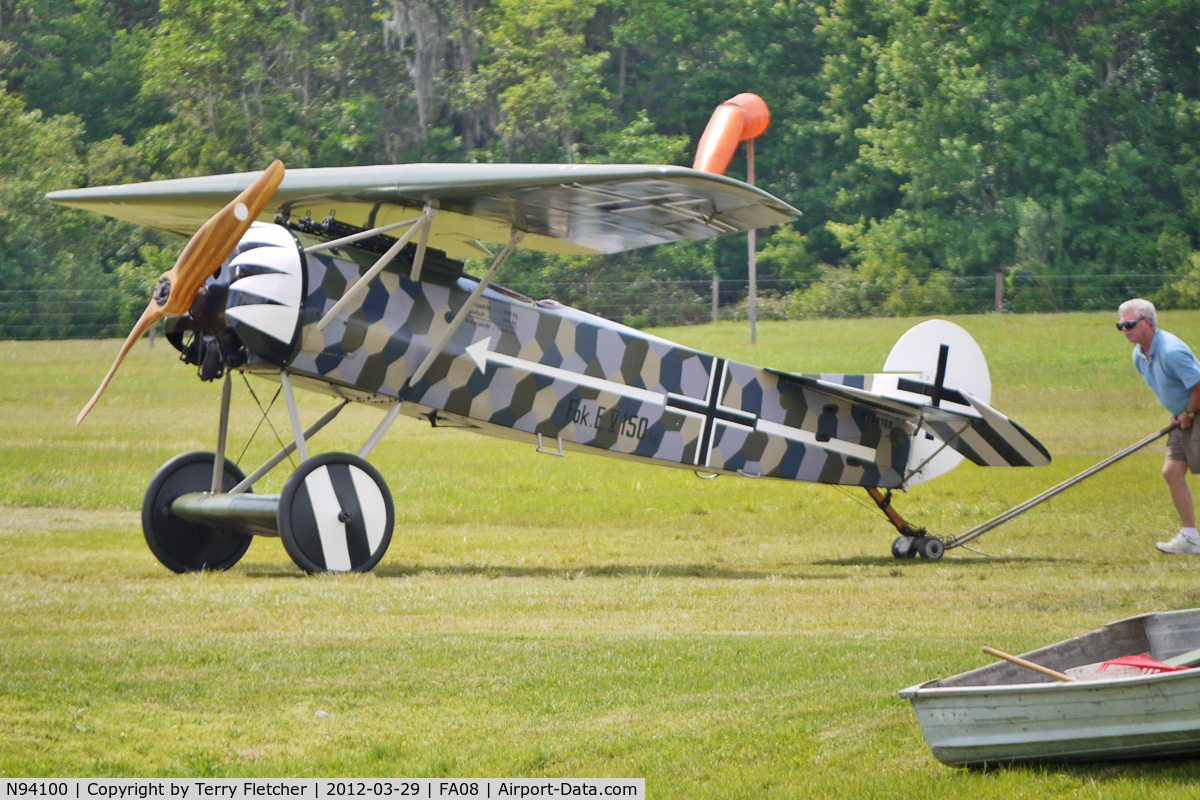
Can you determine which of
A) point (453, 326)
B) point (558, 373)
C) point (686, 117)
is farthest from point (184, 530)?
point (686, 117)

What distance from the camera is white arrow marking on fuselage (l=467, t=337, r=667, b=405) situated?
38.6ft

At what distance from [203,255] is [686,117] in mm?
40785

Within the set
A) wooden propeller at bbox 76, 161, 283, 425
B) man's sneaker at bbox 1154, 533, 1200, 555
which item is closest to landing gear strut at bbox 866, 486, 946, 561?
man's sneaker at bbox 1154, 533, 1200, 555

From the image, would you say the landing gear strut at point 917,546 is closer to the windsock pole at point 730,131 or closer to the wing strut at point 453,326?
the wing strut at point 453,326

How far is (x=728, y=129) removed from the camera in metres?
31.0

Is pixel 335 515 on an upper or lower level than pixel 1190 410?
lower

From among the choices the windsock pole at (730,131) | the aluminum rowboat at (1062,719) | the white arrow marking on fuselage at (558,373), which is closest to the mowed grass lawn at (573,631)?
the aluminum rowboat at (1062,719)

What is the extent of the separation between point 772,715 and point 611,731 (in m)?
0.77

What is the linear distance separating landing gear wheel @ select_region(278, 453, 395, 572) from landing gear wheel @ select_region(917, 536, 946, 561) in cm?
531

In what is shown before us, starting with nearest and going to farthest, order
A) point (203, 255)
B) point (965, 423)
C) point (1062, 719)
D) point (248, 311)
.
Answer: point (1062, 719), point (203, 255), point (248, 311), point (965, 423)

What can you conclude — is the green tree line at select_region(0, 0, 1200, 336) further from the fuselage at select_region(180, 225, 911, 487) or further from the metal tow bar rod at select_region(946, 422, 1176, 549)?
the metal tow bar rod at select_region(946, 422, 1176, 549)

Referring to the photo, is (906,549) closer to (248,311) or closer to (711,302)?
(248,311)

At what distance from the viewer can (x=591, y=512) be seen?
57.9ft

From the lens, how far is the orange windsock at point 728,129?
30.5m
